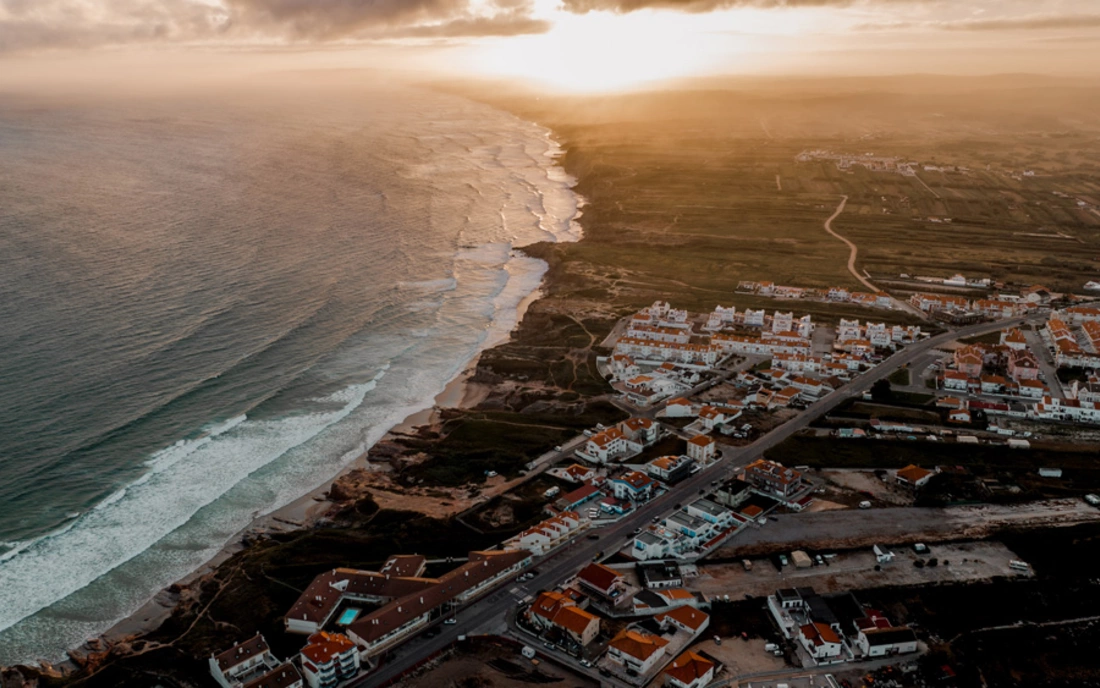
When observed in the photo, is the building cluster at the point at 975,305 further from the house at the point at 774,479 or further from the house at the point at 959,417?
the house at the point at 774,479

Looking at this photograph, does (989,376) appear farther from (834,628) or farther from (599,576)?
(599,576)

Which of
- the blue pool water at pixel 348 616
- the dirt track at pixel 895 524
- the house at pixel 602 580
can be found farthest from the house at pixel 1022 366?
the blue pool water at pixel 348 616

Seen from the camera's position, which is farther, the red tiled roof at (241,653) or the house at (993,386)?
the house at (993,386)

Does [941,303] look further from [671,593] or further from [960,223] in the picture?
[671,593]

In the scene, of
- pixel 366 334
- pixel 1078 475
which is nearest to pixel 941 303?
pixel 1078 475

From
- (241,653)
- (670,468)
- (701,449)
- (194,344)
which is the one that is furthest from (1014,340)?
(194,344)

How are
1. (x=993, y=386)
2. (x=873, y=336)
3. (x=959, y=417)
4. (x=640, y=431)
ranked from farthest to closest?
(x=873, y=336), (x=993, y=386), (x=959, y=417), (x=640, y=431)

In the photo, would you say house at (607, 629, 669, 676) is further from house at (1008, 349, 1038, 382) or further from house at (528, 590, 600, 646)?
house at (1008, 349, 1038, 382)
